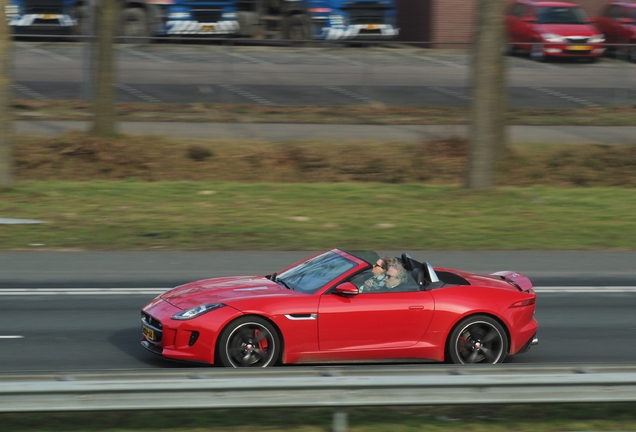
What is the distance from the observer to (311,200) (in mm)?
18234

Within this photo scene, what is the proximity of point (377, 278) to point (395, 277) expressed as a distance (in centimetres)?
17

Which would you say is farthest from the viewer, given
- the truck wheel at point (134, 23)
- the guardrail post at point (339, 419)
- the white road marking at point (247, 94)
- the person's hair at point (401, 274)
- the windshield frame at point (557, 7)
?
the windshield frame at point (557, 7)

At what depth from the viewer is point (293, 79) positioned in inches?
1107

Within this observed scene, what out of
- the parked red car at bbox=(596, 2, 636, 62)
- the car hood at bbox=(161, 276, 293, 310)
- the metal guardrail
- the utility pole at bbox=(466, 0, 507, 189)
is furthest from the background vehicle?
the metal guardrail

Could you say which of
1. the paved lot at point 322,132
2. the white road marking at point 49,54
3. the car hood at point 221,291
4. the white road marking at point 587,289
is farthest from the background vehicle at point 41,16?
the car hood at point 221,291

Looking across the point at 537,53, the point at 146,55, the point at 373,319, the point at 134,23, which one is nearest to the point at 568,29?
the point at 537,53

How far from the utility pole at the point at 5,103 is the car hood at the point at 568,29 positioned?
825 inches

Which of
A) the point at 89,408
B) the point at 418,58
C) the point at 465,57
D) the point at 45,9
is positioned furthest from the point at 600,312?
the point at 45,9

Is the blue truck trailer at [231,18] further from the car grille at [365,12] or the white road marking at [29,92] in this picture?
the white road marking at [29,92]

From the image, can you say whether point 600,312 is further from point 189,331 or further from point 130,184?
point 130,184

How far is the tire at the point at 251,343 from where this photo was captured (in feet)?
26.9

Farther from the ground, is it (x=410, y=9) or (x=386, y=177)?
(x=410, y=9)

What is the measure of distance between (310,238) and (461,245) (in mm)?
2494

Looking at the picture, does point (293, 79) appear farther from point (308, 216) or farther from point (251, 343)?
point (251, 343)
